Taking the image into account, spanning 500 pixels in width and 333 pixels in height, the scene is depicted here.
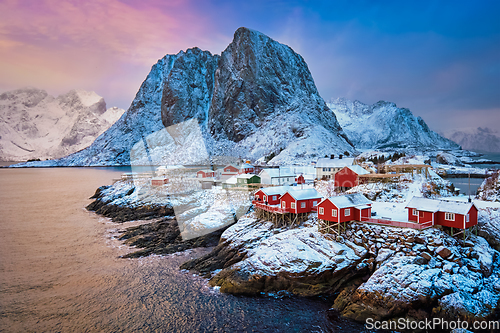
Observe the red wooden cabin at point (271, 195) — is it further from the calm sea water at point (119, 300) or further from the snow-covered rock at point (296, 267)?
the calm sea water at point (119, 300)

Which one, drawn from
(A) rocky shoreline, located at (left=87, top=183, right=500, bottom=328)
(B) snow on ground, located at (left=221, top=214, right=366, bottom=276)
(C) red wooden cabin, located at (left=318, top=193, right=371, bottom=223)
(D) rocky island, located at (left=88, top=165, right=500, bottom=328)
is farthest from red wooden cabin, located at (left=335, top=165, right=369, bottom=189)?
(B) snow on ground, located at (left=221, top=214, right=366, bottom=276)

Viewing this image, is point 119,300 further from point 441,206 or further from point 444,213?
point 441,206

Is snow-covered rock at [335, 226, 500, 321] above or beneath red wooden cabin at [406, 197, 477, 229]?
beneath

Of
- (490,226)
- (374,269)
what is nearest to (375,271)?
(374,269)

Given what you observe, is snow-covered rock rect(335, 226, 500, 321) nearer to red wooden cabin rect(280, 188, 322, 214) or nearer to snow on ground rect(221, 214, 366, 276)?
snow on ground rect(221, 214, 366, 276)

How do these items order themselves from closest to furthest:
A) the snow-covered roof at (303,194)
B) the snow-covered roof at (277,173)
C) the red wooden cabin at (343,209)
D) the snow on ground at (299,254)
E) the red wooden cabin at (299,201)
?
1. the snow on ground at (299,254)
2. the red wooden cabin at (343,209)
3. the red wooden cabin at (299,201)
4. the snow-covered roof at (303,194)
5. the snow-covered roof at (277,173)

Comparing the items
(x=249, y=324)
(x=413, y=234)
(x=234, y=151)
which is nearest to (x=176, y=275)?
(x=249, y=324)
